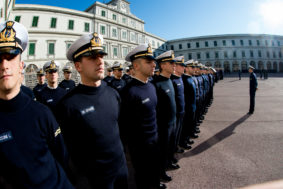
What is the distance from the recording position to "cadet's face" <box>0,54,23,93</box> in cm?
103

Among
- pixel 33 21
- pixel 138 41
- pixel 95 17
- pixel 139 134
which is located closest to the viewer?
pixel 139 134

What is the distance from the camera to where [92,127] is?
1441 mm

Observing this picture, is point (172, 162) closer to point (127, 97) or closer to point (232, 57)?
point (127, 97)

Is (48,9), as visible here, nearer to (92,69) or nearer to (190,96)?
(190,96)

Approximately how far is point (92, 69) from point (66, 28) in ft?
100

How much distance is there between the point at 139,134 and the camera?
2.16m

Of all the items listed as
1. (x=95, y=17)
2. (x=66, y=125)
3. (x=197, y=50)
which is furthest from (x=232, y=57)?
(x=66, y=125)

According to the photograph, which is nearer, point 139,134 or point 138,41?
point 139,134

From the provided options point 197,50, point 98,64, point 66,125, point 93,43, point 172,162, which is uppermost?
point 197,50

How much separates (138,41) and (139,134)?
38.5 meters

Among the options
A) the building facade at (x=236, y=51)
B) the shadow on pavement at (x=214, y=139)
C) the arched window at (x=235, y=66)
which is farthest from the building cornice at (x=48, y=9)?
the arched window at (x=235, y=66)

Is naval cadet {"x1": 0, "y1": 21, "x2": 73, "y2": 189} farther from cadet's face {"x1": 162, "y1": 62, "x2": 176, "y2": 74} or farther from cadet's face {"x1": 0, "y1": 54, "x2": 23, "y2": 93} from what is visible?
cadet's face {"x1": 162, "y1": 62, "x2": 176, "y2": 74}

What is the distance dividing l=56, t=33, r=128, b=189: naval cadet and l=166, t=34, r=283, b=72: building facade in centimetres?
5398

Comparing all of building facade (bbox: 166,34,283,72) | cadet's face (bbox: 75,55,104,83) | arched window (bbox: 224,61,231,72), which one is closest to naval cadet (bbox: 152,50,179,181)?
cadet's face (bbox: 75,55,104,83)
